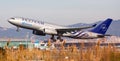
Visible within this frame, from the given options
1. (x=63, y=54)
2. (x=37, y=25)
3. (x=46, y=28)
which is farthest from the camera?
(x=46, y=28)

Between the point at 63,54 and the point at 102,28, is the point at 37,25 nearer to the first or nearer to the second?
the point at 102,28

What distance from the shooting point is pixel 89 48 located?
1116cm

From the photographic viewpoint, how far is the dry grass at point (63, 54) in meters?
10.5

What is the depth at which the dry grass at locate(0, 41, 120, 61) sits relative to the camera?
10508 mm

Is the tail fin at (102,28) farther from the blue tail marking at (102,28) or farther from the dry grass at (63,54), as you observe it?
the dry grass at (63,54)

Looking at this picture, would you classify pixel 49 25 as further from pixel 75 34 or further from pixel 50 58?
pixel 50 58

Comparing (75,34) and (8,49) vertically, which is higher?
(8,49)

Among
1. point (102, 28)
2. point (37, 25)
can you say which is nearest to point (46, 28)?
point (37, 25)

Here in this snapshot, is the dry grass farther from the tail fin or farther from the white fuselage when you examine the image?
the tail fin

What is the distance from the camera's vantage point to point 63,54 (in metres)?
10.8

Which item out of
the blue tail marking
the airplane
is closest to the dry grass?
the airplane

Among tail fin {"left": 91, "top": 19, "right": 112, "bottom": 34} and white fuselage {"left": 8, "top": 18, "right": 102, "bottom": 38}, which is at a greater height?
white fuselage {"left": 8, "top": 18, "right": 102, "bottom": 38}

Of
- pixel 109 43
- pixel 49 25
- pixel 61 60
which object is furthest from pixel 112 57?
pixel 49 25

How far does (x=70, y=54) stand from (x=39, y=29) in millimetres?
56561
